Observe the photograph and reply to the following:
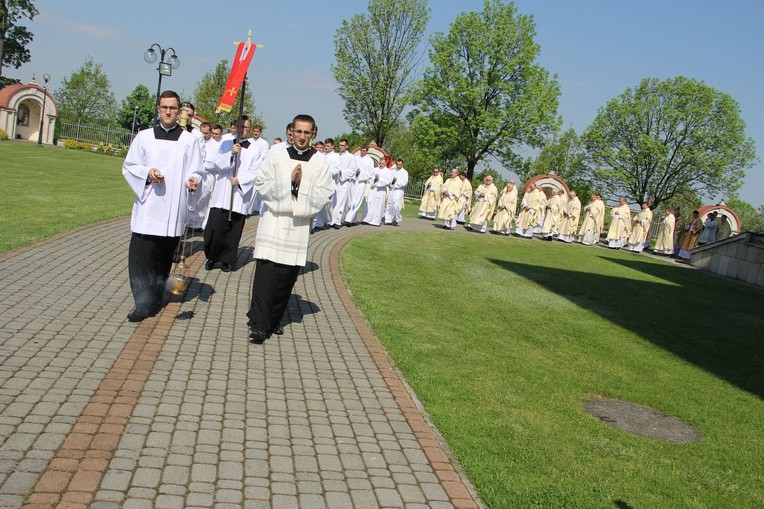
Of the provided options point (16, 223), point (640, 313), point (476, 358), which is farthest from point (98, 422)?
point (640, 313)

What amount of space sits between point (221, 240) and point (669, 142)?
5120 centimetres

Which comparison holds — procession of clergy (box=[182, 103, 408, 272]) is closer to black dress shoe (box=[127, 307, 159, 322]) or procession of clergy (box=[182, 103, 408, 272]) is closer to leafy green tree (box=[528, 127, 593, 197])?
black dress shoe (box=[127, 307, 159, 322])

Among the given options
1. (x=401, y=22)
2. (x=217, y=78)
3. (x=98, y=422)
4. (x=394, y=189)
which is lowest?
(x=98, y=422)

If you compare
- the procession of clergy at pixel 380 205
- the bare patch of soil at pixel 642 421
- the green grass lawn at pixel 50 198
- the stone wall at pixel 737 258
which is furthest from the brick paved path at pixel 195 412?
the stone wall at pixel 737 258

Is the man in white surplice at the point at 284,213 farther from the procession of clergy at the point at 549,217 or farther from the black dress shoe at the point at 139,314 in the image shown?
the procession of clergy at the point at 549,217

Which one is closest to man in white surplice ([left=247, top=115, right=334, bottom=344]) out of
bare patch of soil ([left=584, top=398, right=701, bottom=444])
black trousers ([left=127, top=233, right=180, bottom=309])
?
black trousers ([left=127, top=233, right=180, bottom=309])

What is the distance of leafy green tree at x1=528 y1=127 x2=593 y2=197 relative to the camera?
6050 centimetres

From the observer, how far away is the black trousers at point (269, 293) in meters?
8.27

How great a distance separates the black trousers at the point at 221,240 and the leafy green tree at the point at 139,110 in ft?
233

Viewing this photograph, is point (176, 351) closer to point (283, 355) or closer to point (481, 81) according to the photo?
point (283, 355)

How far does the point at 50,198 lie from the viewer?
718 inches

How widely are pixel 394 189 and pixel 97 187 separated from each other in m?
9.10

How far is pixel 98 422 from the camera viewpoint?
544 cm

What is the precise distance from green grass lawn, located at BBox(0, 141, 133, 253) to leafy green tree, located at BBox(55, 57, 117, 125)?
4280 centimetres
